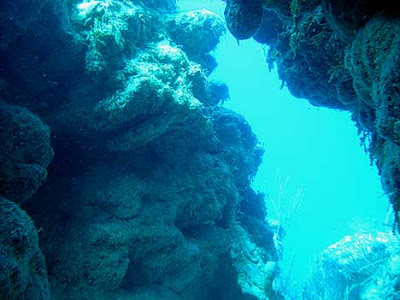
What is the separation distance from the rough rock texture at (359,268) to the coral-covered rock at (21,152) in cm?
1062

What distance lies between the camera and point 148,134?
581cm

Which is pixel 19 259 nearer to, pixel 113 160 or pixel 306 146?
pixel 113 160

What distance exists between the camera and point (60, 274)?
15.2 feet

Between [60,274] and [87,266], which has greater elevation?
[87,266]

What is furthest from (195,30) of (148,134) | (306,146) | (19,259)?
(306,146)

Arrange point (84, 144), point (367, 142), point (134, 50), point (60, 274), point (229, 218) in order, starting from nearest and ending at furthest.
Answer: point (367, 142) → point (60, 274) → point (84, 144) → point (134, 50) → point (229, 218)

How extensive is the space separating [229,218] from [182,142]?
2.48m

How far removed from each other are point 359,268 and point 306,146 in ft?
380

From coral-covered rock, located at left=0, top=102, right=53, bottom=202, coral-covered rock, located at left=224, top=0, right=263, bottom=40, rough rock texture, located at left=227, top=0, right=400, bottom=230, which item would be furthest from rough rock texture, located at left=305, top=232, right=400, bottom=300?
coral-covered rock, located at left=0, top=102, right=53, bottom=202

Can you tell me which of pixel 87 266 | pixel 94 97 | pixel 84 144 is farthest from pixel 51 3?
pixel 87 266

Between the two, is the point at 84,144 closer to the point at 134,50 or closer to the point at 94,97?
the point at 94,97

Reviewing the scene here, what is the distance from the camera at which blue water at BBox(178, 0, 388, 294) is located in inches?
3059

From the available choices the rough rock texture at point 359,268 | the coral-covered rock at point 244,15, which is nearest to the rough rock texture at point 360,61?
the coral-covered rock at point 244,15

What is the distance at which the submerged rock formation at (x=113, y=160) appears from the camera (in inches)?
186
